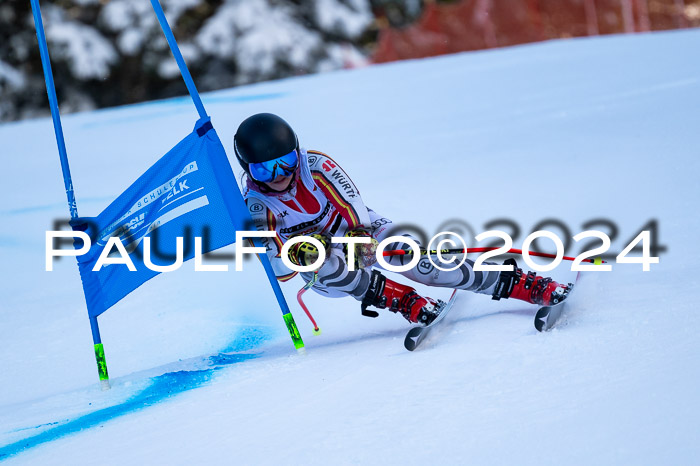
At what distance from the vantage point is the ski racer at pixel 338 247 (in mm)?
3359

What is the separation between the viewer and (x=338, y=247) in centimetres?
342

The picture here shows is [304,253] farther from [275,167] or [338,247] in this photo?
[275,167]

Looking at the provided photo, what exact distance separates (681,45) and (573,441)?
7.60 metres

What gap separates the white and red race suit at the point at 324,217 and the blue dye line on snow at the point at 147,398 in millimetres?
535

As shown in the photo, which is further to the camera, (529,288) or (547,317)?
(529,288)

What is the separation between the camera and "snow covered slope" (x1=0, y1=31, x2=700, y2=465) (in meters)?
2.35

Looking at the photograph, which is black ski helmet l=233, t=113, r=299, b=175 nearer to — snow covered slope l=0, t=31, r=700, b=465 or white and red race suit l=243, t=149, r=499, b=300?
white and red race suit l=243, t=149, r=499, b=300

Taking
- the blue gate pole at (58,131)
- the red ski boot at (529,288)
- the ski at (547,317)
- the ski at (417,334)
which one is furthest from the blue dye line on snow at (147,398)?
the ski at (547,317)

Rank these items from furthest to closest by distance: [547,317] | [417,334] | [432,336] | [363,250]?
[363,250], [432,336], [417,334], [547,317]

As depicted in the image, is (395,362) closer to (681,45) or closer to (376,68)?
(681,45)

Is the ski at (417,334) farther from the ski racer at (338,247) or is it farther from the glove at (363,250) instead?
the glove at (363,250)

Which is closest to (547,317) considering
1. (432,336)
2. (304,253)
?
(432,336)

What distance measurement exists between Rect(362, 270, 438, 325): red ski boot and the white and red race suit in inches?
1.5

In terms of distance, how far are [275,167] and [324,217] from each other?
0.33 meters
